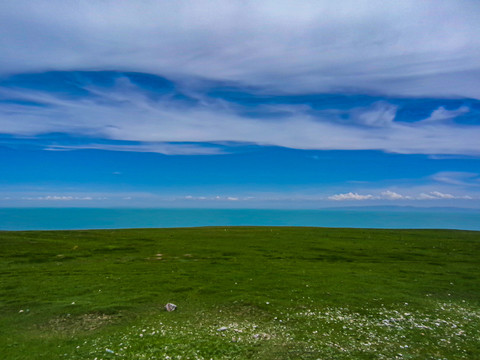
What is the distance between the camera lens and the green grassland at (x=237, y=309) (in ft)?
45.7

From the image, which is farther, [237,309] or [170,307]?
[237,309]

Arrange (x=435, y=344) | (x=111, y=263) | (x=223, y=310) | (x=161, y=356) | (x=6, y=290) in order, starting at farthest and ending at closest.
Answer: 1. (x=111, y=263)
2. (x=6, y=290)
3. (x=223, y=310)
4. (x=435, y=344)
5. (x=161, y=356)

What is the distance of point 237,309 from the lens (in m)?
19.4

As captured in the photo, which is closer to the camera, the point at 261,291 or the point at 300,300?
the point at 300,300

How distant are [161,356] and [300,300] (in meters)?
11.6

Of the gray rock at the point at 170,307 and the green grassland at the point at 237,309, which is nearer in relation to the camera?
the green grassland at the point at 237,309

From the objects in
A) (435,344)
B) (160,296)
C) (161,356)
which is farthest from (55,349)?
(435,344)

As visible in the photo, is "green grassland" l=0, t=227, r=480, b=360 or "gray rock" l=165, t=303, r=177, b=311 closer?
"green grassland" l=0, t=227, r=480, b=360

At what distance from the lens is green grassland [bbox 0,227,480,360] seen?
13922 mm

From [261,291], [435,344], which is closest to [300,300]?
[261,291]

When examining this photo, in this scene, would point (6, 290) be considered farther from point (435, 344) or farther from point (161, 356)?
point (435, 344)

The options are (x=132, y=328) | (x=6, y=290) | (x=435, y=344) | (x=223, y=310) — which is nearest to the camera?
(x=435, y=344)

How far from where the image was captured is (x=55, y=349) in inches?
541

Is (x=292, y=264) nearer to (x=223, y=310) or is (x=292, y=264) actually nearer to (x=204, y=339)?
(x=223, y=310)
